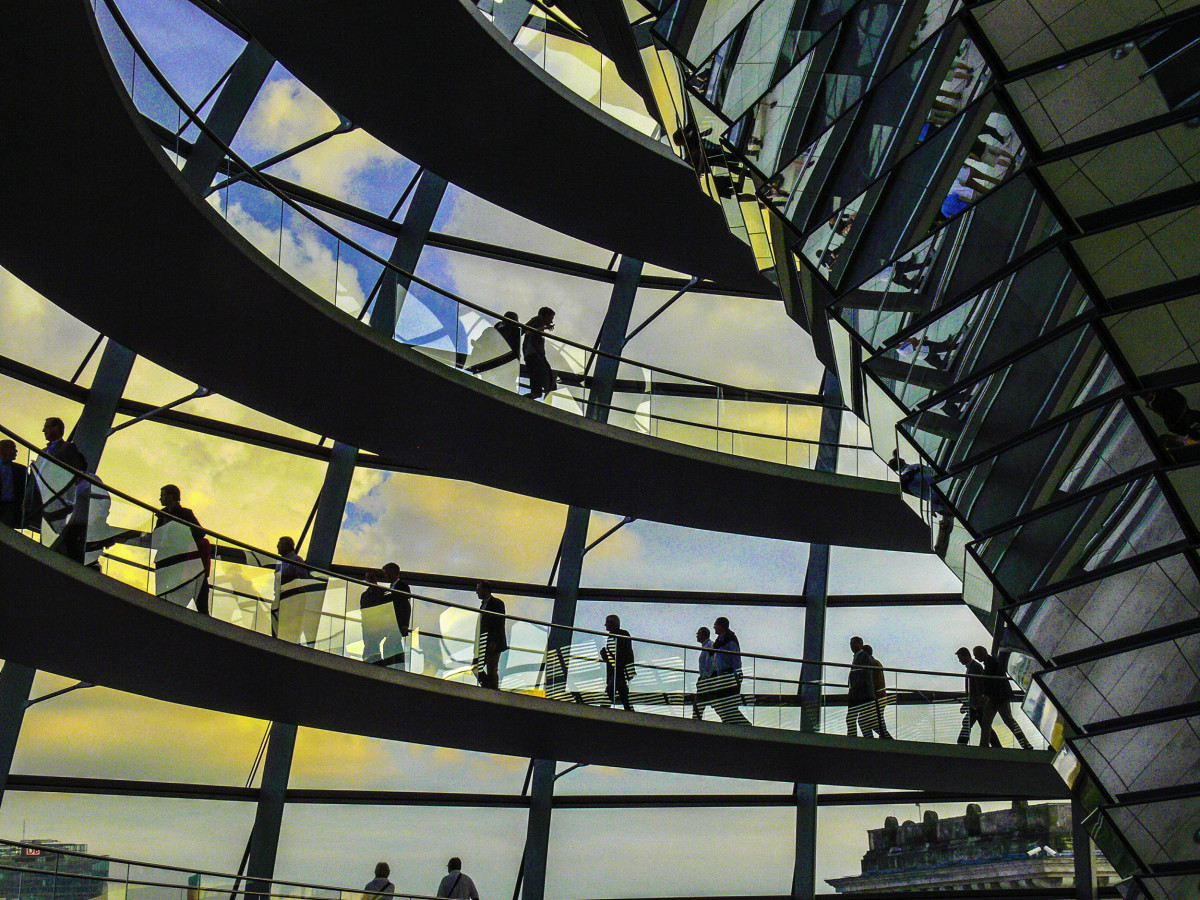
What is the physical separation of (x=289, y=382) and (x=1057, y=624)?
381 inches

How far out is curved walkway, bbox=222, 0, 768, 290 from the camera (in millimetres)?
14336

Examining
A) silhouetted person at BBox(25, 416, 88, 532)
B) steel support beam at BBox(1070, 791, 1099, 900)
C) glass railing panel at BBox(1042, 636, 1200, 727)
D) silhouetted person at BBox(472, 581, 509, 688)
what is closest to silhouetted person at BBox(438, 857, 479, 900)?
silhouetted person at BBox(472, 581, 509, 688)

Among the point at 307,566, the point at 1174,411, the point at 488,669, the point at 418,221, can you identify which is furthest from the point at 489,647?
the point at 1174,411

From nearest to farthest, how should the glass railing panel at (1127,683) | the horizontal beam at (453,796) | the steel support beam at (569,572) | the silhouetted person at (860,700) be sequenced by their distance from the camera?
the glass railing panel at (1127,683)
the horizontal beam at (453,796)
the silhouetted person at (860,700)
the steel support beam at (569,572)

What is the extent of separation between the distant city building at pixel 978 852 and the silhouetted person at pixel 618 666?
7.35 metres

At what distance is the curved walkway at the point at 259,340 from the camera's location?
985 centimetres

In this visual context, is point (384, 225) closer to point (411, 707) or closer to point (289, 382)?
point (289, 382)

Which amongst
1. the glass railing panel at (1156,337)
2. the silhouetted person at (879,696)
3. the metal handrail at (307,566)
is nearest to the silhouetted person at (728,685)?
the metal handrail at (307,566)

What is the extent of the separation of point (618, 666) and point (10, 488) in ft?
29.1

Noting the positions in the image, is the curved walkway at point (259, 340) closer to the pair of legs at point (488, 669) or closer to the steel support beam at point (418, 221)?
the pair of legs at point (488, 669)

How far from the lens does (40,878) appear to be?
1056cm

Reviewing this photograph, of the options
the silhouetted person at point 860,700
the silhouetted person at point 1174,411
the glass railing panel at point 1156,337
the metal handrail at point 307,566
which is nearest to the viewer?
the glass railing panel at point 1156,337

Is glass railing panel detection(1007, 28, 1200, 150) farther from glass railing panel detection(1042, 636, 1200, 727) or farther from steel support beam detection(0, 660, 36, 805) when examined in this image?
steel support beam detection(0, 660, 36, 805)

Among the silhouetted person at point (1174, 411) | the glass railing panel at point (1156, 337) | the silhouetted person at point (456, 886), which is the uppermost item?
the glass railing panel at point (1156, 337)
